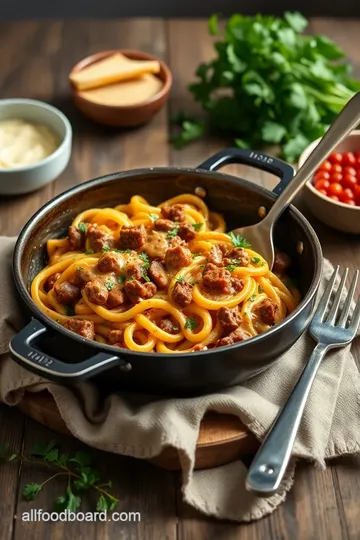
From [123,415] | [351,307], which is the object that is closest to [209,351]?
[123,415]

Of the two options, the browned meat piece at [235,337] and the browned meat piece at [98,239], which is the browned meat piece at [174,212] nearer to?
the browned meat piece at [98,239]

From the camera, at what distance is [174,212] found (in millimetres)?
4086

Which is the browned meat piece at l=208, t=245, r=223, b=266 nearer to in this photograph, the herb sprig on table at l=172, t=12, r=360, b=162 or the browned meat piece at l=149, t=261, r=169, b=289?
the browned meat piece at l=149, t=261, r=169, b=289

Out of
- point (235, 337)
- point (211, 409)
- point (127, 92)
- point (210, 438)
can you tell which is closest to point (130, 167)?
point (127, 92)

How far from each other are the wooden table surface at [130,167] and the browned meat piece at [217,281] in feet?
2.49

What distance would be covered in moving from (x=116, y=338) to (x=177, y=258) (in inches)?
19.0

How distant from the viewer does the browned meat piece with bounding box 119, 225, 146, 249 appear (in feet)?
12.5

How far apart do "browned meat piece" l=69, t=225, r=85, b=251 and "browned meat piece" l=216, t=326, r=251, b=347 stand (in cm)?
94

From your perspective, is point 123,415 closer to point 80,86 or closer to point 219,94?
→ point 80,86

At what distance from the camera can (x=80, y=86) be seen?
5414 millimetres

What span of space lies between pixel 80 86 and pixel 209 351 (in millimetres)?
2793

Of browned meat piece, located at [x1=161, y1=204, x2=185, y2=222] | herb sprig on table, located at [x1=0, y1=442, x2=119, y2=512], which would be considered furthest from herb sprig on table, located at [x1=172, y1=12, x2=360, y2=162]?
herb sprig on table, located at [x1=0, y1=442, x2=119, y2=512]

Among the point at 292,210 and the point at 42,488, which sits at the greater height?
the point at 292,210

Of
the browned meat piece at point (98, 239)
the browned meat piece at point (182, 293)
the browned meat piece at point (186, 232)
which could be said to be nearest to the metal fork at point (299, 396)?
the browned meat piece at point (182, 293)
